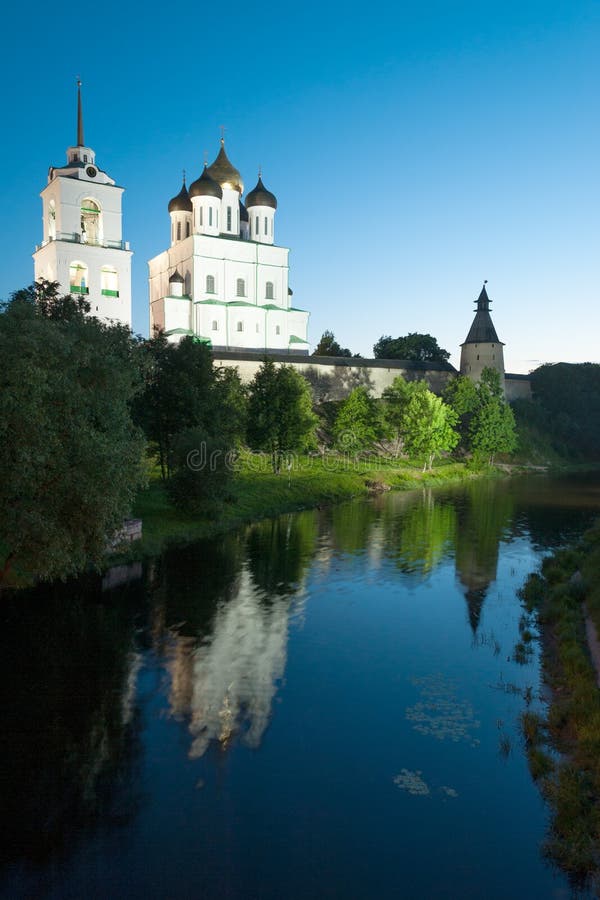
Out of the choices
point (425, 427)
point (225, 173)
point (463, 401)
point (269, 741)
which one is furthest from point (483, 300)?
point (269, 741)

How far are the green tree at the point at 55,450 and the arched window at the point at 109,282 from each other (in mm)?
33390

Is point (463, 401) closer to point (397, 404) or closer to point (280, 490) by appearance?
point (397, 404)

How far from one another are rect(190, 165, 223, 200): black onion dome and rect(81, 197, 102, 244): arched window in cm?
1113

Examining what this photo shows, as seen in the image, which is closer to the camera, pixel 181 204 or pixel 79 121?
pixel 79 121

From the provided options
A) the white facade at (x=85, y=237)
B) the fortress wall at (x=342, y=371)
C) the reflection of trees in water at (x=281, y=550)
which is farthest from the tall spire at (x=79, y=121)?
the reflection of trees in water at (x=281, y=550)

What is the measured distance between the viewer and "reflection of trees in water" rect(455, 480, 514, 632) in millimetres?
17797

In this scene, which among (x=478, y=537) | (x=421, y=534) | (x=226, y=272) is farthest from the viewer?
(x=226, y=272)

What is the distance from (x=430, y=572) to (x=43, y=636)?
10.9m

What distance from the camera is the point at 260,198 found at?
58031mm

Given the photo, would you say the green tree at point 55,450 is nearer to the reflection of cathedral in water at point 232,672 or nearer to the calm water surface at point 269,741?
A: the calm water surface at point 269,741

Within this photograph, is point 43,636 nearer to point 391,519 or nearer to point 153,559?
point 153,559

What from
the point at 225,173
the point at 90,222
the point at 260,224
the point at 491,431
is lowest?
the point at 491,431

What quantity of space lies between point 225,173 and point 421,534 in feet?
141

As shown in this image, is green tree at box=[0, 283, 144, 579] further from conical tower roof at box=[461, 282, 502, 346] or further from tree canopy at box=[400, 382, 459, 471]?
conical tower roof at box=[461, 282, 502, 346]
